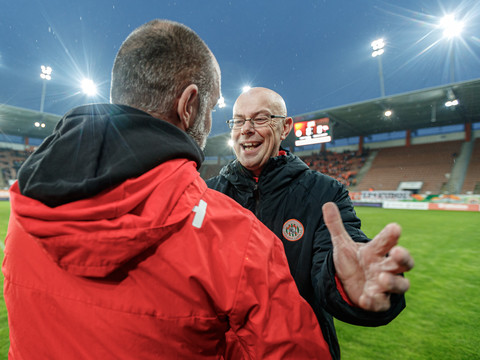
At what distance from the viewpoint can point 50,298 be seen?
76 cm

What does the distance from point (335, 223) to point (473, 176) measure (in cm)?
2920

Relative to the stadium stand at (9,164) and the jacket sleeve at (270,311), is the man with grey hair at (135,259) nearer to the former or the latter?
the jacket sleeve at (270,311)

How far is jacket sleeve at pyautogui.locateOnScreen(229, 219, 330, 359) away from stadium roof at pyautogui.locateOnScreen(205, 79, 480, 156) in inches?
892

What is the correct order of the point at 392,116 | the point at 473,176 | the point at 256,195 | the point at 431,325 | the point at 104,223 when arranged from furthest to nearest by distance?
the point at 392,116 → the point at 473,176 → the point at 431,325 → the point at 256,195 → the point at 104,223

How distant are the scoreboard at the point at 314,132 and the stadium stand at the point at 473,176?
1323 centimetres

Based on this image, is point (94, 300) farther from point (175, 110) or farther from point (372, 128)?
point (372, 128)

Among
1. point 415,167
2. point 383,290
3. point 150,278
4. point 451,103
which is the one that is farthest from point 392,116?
point 150,278

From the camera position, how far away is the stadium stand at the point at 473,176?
21344 millimetres

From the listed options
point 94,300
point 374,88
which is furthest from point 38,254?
point 374,88

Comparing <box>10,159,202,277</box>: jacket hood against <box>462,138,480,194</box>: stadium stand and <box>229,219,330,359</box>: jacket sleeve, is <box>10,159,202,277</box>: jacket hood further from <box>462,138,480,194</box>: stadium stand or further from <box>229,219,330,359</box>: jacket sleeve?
<box>462,138,480,194</box>: stadium stand

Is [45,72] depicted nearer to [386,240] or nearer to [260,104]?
[260,104]

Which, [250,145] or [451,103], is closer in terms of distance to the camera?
[250,145]

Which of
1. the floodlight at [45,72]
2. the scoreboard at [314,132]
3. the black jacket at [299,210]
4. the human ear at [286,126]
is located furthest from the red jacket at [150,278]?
the floodlight at [45,72]

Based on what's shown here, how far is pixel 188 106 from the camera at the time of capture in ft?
3.08
